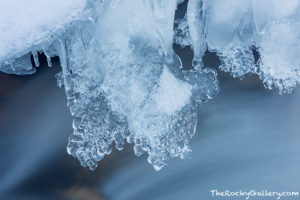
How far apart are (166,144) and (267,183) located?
1115 millimetres

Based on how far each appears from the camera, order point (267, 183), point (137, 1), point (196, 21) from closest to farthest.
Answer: point (137, 1) → point (196, 21) → point (267, 183)

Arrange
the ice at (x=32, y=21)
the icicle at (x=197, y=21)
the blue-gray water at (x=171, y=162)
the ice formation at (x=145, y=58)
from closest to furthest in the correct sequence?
the ice at (x=32, y=21), the ice formation at (x=145, y=58), the icicle at (x=197, y=21), the blue-gray water at (x=171, y=162)

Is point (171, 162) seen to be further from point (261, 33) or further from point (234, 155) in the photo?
point (261, 33)

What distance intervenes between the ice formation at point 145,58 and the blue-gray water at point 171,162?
627 millimetres

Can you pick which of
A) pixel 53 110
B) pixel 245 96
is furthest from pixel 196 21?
pixel 53 110

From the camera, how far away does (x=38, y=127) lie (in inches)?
93.8

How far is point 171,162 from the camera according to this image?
7.66 feet

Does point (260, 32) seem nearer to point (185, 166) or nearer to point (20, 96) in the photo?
point (185, 166)

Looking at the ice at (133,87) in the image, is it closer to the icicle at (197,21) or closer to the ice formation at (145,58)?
the ice formation at (145,58)

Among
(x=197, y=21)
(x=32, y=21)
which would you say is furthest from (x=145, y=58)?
(x=32, y=21)

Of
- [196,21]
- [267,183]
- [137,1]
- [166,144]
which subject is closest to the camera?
[137,1]

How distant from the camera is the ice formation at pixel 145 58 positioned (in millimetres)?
1384


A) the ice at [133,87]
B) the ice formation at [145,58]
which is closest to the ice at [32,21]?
the ice formation at [145,58]

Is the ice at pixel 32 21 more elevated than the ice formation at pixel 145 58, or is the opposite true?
the ice at pixel 32 21
